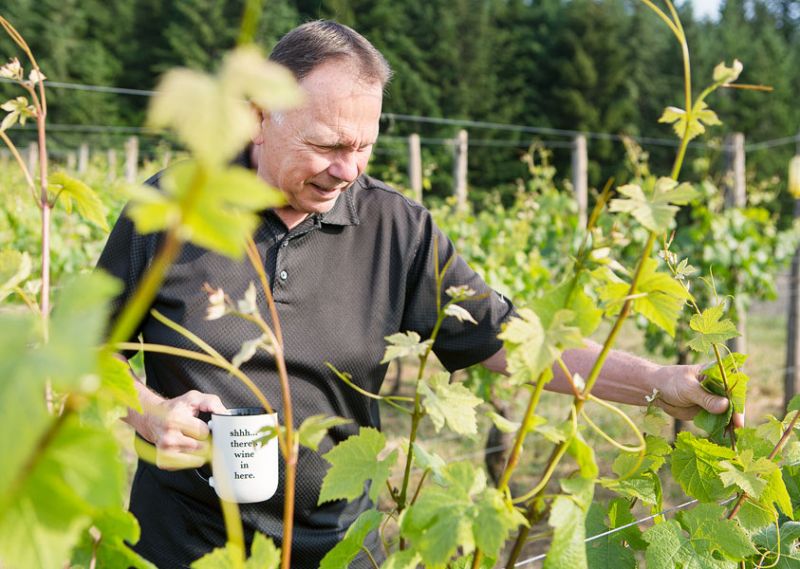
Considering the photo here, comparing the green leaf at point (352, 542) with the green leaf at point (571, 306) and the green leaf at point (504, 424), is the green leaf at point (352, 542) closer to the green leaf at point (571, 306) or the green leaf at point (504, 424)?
the green leaf at point (504, 424)

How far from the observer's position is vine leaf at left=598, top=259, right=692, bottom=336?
0.77m

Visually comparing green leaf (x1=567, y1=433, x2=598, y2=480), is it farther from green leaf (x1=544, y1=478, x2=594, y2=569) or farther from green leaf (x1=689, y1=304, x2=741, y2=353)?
green leaf (x1=689, y1=304, x2=741, y2=353)

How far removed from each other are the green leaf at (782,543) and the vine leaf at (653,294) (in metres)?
0.49

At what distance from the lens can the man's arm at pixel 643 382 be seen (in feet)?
4.44

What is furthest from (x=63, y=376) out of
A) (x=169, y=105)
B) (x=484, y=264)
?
(x=484, y=264)

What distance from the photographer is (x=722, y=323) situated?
113cm

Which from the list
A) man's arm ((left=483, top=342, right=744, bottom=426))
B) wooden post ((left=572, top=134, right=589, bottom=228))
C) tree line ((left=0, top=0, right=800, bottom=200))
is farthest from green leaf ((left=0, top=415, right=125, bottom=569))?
tree line ((left=0, top=0, right=800, bottom=200))

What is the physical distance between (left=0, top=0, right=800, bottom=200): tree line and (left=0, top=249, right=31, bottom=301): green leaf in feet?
112

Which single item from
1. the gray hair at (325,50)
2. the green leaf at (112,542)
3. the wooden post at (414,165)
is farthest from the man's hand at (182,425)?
the wooden post at (414,165)

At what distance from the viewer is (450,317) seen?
6.48 ft

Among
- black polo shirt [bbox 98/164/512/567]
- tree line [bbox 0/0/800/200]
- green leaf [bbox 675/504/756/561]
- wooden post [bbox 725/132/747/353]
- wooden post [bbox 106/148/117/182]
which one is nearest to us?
green leaf [bbox 675/504/756/561]

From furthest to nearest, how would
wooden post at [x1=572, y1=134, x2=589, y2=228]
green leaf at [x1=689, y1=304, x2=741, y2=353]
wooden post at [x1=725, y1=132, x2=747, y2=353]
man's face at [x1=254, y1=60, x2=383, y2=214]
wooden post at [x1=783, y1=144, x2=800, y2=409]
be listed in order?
wooden post at [x1=572, y1=134, x2=589, y2=228] → wooden post at [x1=725, y1=132, x2=747, y2=353] → wooden post at [x1=783, y1=144, x2=800, y2=409] → man's face at [x1=254, y1=60, x2=383, y2=214] → green leaf at [x1=689, y1=304, x2=741, y2=353]

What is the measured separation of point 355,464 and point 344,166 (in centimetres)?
96

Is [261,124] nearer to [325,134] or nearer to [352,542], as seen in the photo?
[325,134]
